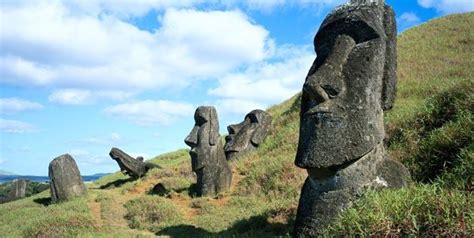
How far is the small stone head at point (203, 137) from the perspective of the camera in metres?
15.2

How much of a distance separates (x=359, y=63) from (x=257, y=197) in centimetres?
738

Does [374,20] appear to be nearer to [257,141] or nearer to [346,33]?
[346,33]

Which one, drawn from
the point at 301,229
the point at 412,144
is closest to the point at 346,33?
the point at 301,229

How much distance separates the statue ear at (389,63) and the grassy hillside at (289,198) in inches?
42.6

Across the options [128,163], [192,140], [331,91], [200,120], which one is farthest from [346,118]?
[128,163]

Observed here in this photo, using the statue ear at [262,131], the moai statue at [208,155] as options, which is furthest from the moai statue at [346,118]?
the statue ear at [262,131]

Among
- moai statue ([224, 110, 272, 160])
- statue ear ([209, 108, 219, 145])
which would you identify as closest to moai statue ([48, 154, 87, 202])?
statue ear ([209, 108, 219, 145])

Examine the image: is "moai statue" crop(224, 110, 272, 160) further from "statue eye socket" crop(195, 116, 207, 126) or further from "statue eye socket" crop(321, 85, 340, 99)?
"statue eye socket" crop(321, 85, 340, 99)

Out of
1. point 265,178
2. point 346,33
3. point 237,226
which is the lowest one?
Answer: point 237,226

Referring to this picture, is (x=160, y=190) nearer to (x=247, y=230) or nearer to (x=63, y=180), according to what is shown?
(x=63, y=180)

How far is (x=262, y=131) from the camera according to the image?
19.9 m

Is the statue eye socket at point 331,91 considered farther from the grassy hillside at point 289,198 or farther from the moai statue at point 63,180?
the moai statue at point 63,180

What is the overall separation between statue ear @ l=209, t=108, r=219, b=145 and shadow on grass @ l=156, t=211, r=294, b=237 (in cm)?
486

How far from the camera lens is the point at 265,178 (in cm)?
1358
